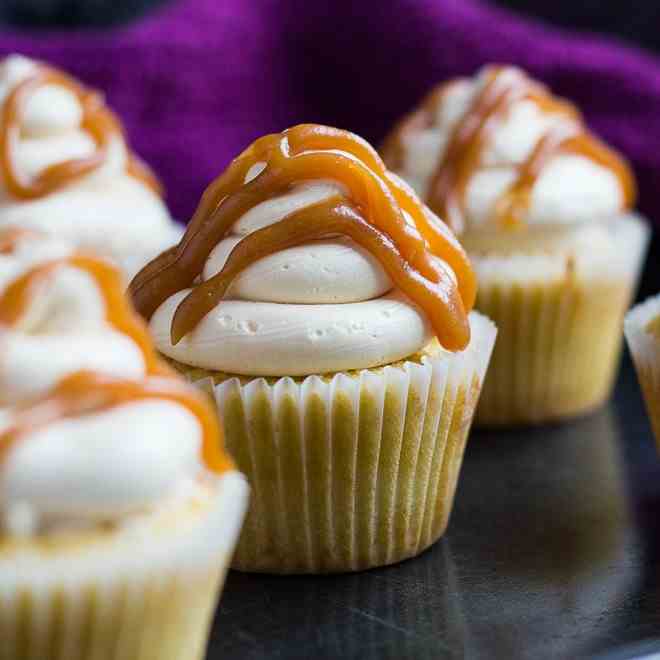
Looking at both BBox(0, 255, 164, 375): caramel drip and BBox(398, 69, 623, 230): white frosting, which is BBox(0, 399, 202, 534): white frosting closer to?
BBox(0, 255, 164, 375): caramel drip

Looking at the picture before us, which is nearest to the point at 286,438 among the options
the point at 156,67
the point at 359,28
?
the point at 156,67

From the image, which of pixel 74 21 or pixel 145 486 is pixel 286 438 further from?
pixel 74 21

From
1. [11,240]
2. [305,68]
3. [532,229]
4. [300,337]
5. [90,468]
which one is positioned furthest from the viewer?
[305,68]

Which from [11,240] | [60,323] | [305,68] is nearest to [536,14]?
[305,68]

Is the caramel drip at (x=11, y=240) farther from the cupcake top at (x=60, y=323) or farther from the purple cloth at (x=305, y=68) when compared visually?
the purple cloth at (x=305, y=68)

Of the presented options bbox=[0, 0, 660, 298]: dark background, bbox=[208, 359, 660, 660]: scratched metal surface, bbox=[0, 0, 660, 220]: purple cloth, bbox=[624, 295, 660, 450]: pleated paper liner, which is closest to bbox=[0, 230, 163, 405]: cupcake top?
bbox=[208, 359, 660, 660]: scratched metal surface

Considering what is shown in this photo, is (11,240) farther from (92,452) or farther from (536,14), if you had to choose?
(536,14)
